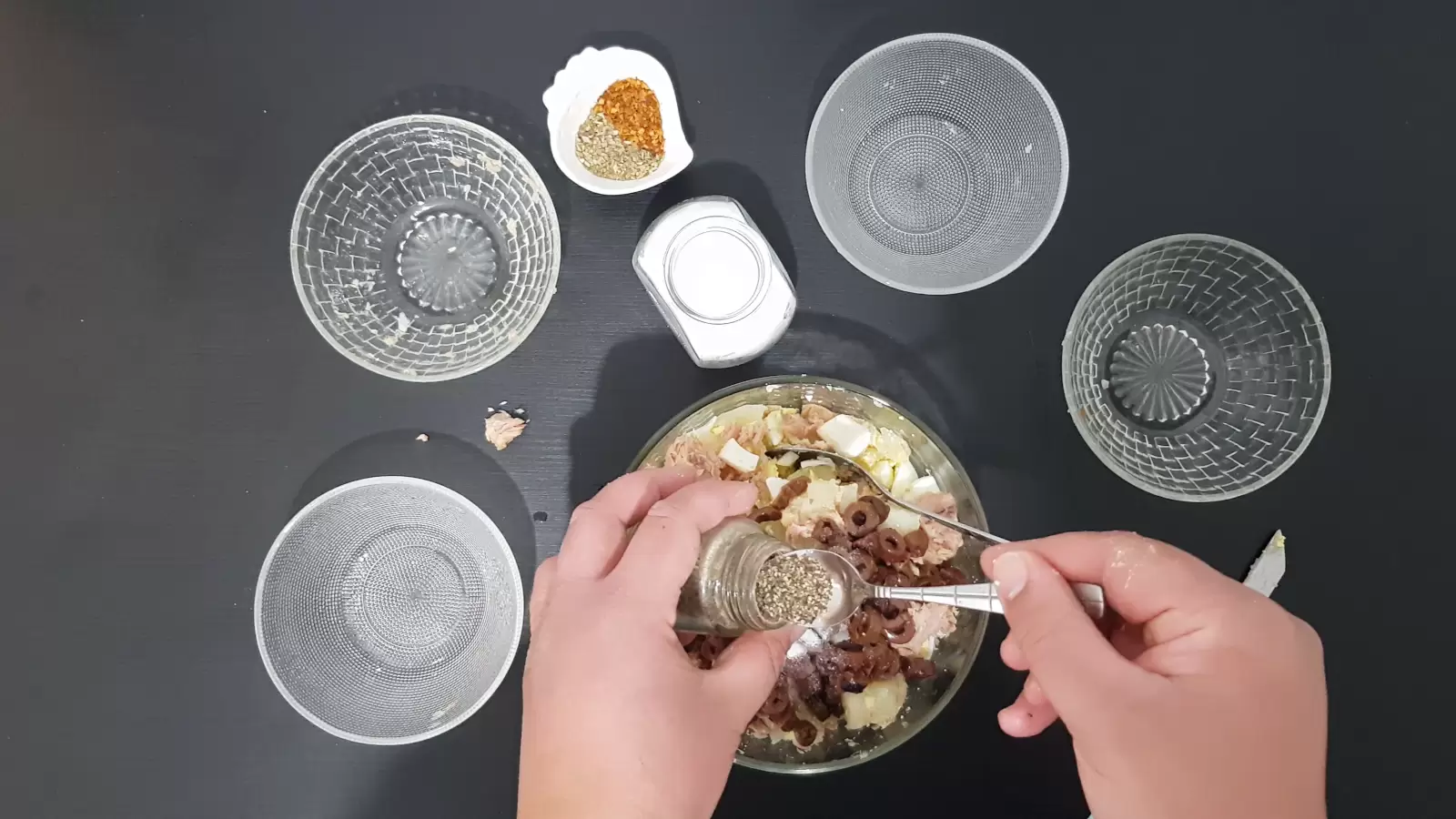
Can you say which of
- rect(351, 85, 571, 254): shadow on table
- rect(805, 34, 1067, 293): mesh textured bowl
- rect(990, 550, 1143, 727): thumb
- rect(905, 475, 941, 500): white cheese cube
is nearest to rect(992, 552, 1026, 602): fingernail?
rect(990, 550, 1143, 727): thumb

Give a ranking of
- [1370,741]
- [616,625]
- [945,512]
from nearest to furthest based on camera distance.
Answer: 1. [616,625]
2. [945,512]
3. [1370,741]

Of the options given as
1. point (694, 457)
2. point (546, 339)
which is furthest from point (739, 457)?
point (546, 339)

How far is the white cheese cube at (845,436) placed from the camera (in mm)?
1156

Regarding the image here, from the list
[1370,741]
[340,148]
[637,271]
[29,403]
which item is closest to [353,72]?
[340,148]

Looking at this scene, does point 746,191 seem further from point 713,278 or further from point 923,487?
point 923,487

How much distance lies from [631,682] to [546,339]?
2.10ft

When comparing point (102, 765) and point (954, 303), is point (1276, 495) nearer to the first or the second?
point (954, 303)

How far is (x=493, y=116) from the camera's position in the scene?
1340 millimetres

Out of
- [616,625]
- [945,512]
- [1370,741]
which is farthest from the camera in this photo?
[1370,741]

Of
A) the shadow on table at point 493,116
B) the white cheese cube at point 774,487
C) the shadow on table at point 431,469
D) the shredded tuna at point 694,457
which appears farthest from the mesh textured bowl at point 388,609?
the shadow on table at point 493,116

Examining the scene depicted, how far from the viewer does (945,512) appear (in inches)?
44.9

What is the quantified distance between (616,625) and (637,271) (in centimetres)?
61

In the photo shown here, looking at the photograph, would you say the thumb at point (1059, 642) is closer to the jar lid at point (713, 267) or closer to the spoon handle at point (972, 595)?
the spoon handle at point (972, 595)

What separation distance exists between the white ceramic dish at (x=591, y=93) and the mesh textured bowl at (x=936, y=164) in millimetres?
216
